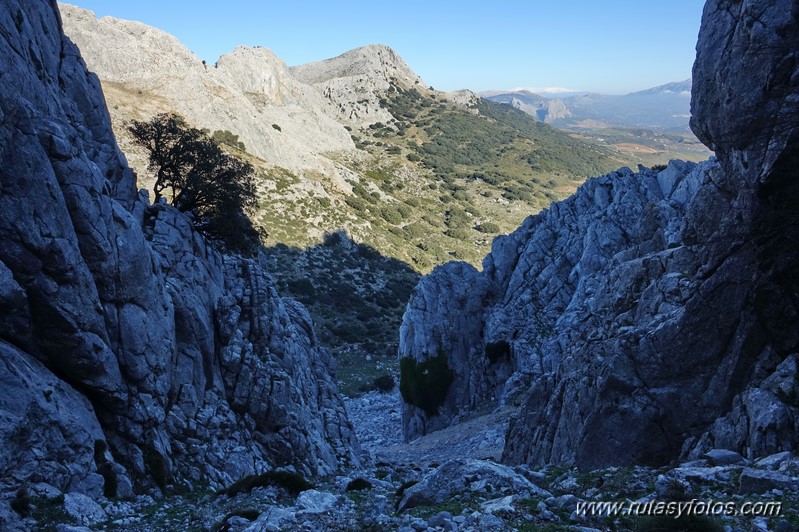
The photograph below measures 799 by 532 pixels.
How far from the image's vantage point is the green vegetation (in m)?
39.8

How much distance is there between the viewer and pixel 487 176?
6506 inches

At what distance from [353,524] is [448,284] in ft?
108

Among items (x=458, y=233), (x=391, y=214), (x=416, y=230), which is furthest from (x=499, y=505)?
(x=458, y=233)

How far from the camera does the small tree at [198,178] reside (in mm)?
28359

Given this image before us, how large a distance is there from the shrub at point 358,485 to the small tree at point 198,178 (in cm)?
1718

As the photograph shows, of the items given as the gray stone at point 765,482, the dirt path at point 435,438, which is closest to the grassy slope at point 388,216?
the dirt path at point 435,438

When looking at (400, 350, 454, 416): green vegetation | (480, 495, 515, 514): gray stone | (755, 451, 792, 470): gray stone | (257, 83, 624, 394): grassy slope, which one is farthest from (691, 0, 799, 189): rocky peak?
(257, 83, 624, 394): grassy slope

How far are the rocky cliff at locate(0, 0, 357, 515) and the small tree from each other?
3991mm

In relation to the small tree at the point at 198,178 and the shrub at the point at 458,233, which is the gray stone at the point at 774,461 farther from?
the shrub at the point at 458,233

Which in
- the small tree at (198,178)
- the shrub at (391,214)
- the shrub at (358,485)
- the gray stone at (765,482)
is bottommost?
the shrub at (358,485)

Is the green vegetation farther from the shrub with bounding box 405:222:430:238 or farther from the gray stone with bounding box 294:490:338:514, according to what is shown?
the shrub with bounding box 405:222:430:238

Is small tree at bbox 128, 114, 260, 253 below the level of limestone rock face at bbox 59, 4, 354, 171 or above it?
below

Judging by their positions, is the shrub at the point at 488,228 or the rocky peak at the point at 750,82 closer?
the rocky peak at the point at 750,82

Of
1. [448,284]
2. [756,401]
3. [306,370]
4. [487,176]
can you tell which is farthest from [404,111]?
[756,401]
